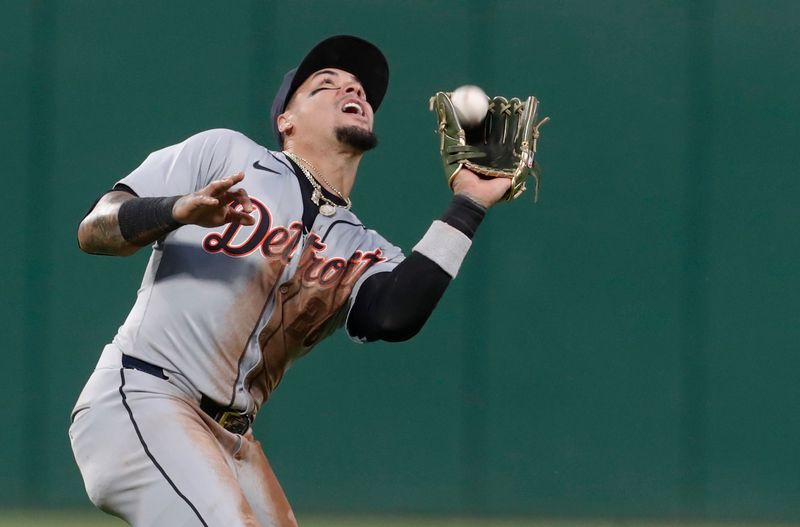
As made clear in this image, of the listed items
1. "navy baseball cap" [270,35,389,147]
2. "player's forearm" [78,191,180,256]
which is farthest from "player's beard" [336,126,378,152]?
"player's forearm" [78,191,180,256]

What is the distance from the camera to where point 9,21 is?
672 cm

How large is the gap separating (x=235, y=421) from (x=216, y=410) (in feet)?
0.25

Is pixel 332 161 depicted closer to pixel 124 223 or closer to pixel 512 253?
pixel 124 223

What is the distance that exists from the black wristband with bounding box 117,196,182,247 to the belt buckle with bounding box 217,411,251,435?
48 cm

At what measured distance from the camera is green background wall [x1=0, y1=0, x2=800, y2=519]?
6547mm

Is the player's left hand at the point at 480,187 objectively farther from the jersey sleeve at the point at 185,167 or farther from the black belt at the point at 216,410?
the black belt at the point at 216,410

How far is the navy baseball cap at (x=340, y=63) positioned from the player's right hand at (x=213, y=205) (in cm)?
92

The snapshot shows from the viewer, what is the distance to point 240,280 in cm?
322

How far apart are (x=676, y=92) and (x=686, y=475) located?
6.11ft

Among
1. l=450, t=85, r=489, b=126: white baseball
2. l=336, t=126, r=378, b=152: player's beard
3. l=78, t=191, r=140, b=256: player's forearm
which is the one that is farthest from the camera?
l=336, t=126, r=378, b=152: player's beard

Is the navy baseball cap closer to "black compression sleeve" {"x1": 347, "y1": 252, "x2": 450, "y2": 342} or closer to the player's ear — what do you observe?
the player's ear

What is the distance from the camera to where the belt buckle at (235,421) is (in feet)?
10.6

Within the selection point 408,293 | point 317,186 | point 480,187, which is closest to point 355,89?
point 317,186

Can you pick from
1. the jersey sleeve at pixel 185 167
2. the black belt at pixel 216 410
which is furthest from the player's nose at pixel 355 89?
the black belt at pixel 216 410
